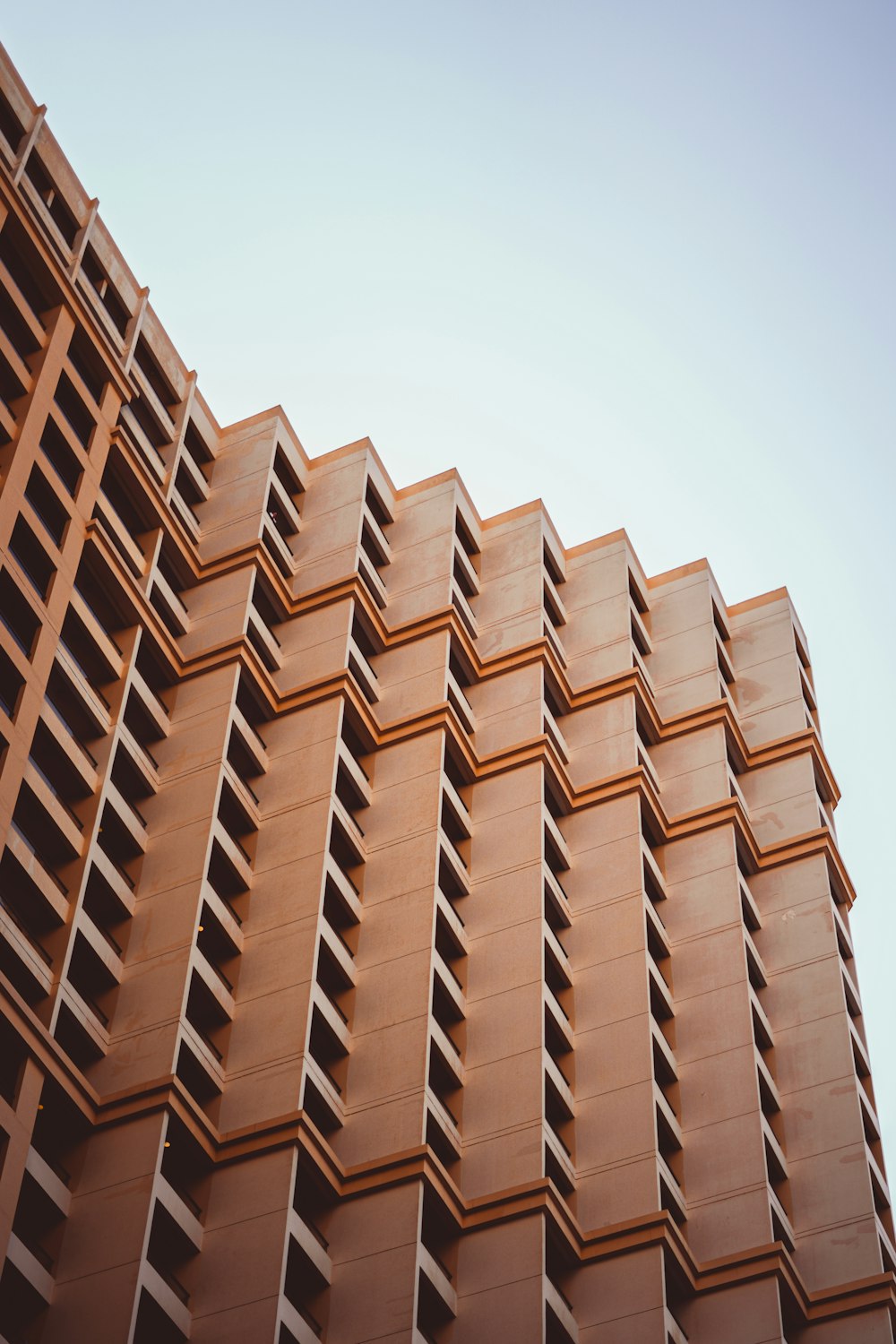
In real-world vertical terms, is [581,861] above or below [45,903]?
above

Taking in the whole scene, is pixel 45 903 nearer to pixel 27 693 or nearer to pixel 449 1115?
pixel 27 693

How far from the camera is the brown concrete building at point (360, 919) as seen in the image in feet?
159

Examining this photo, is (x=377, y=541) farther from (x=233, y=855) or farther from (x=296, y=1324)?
(x=296, y=1324)

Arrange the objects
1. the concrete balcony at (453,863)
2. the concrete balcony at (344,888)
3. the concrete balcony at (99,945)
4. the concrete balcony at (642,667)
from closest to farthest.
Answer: the concrete balcony at (99,945)
the concrete balcony at (344,888)
the concrete balcony at (453,863)
the concrete balcony at (642,667)

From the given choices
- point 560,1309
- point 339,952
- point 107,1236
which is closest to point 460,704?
point 339,952

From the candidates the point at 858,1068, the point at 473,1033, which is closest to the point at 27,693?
the point at 473,1033

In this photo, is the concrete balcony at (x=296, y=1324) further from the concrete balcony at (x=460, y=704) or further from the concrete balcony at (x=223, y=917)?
the concrete balcony at (x=460, y=704)

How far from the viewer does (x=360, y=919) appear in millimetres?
59469

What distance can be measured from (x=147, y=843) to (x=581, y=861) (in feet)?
58.3

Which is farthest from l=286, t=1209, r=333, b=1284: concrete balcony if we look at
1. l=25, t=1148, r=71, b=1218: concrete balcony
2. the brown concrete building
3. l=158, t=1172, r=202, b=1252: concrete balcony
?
l=25, t=1148, r=71, b=1218: concrete balcony

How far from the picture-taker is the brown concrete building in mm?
48562

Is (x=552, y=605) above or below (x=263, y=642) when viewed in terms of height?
above

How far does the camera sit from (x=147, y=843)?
57.2 metres

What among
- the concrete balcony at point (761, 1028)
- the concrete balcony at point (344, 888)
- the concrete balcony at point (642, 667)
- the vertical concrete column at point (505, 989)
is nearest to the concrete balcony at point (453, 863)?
the vertical concrete column at point (505, 989)
